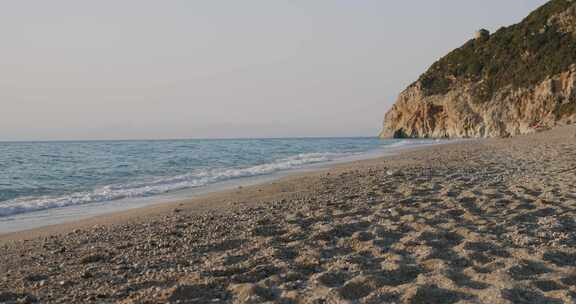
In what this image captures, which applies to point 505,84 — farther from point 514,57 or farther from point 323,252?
point 323,252

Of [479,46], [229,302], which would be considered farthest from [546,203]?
[479,46]

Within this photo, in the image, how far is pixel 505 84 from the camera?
4875 centimetres

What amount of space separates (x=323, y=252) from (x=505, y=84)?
1994 inches

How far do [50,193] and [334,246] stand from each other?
9.38 m

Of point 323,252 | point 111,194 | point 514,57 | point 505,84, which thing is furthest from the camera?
point 514,57

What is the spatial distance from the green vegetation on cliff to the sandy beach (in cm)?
4222

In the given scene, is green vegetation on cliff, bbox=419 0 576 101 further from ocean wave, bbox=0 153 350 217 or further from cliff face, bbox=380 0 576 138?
ocean wave, bbox=0 153 350 217

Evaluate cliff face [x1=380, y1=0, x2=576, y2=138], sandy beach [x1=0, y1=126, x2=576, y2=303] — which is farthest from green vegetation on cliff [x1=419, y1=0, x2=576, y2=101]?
sandy beach [x1=0, y1=126, x2=576, y2=303]

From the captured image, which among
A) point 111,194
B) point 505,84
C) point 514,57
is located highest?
point 514,57

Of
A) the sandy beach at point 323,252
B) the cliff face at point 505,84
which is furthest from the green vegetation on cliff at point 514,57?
the sandy beach at point 323,252

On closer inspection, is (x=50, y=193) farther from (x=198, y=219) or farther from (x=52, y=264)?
(x=52, y=264)

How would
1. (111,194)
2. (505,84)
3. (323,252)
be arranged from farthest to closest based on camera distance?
(505,84) → (111,194) → (323,252)

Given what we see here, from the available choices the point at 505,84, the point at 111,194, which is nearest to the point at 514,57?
the point at 505,84

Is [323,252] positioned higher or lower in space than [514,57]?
lower
